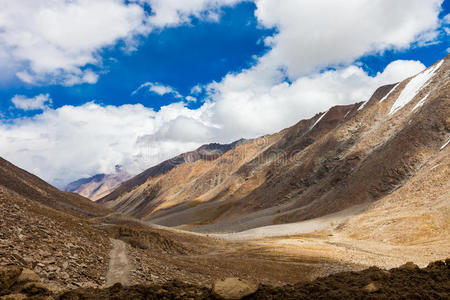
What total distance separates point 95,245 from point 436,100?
69252 millimetres

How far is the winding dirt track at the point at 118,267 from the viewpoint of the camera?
1178 centimetres

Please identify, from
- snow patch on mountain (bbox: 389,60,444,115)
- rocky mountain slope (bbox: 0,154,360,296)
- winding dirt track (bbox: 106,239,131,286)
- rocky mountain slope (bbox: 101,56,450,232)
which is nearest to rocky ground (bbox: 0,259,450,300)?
rocky mountain slope (bbox: 0,154,360,296)

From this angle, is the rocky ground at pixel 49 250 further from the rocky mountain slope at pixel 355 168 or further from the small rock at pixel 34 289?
the rocky mountain slope at pixel 355 168

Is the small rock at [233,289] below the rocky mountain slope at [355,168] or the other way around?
below

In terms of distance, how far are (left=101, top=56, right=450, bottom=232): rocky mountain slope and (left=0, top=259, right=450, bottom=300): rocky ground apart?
90.2ft

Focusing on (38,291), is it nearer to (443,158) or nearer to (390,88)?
(443,158)

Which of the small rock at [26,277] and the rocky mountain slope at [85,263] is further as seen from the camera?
the rocky mountain slope at [85,263]

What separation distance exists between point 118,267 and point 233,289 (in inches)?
331

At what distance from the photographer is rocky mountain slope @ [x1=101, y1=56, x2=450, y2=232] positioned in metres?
52.1

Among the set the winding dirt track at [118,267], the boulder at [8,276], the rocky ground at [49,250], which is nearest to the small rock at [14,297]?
the boulder at [8,276]

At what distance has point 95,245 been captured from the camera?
1644 cm

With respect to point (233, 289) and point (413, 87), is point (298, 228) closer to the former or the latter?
point (233, 289)

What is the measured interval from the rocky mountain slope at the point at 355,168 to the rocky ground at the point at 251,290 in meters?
27.5

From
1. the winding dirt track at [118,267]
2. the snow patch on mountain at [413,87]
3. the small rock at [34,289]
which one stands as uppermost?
the snow patch on mountain at [413,87]
